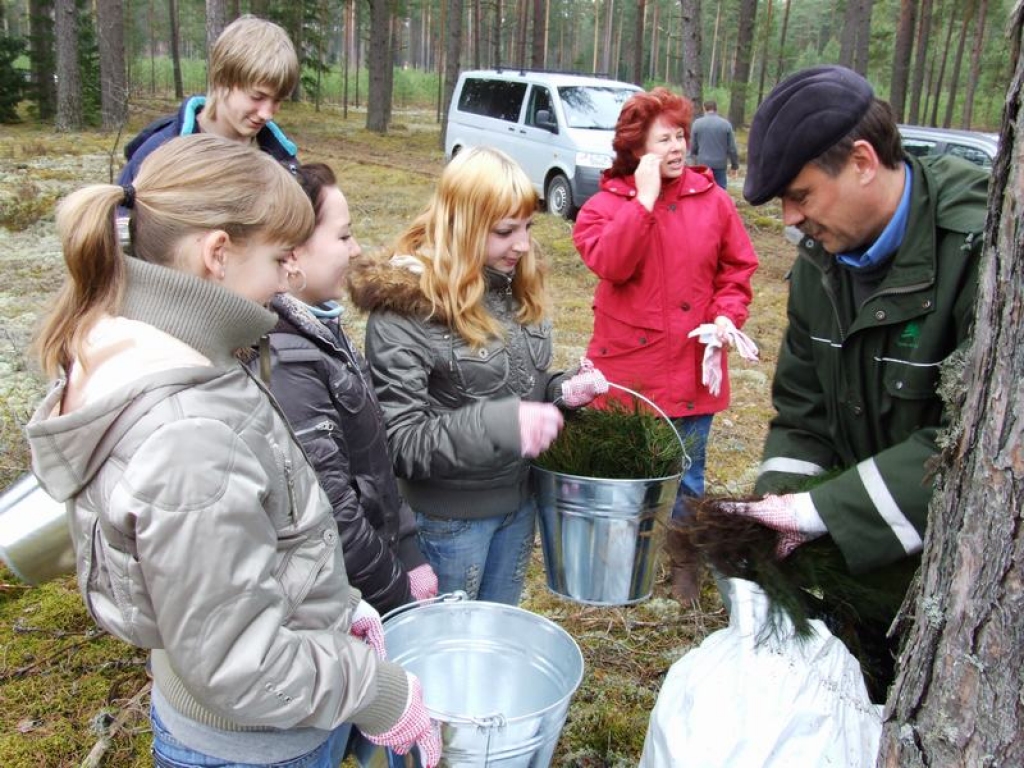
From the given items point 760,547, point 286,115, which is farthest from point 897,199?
point 286,115

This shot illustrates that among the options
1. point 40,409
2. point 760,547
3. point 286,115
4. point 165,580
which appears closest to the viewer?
point 165,580

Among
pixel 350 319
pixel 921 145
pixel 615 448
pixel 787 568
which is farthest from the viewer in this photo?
pixel 921 145

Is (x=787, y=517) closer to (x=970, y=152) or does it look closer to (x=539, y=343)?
(x=539, y=343)

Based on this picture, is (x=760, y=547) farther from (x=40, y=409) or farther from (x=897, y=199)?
(x=40, y=409)

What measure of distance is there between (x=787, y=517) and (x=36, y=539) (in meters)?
1.68

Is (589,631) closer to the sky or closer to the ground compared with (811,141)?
closer to the ground

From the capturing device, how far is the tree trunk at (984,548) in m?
1.23

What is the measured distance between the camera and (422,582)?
2.20m

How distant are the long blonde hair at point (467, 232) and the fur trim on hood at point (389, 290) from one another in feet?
0.08

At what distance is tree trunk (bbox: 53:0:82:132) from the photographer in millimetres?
16672

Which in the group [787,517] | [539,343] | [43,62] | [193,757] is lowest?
[193,757]

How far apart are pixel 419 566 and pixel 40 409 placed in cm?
109

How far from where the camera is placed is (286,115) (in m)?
26.6

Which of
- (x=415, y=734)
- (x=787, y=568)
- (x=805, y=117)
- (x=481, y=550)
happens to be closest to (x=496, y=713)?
(x=415, y=734)
